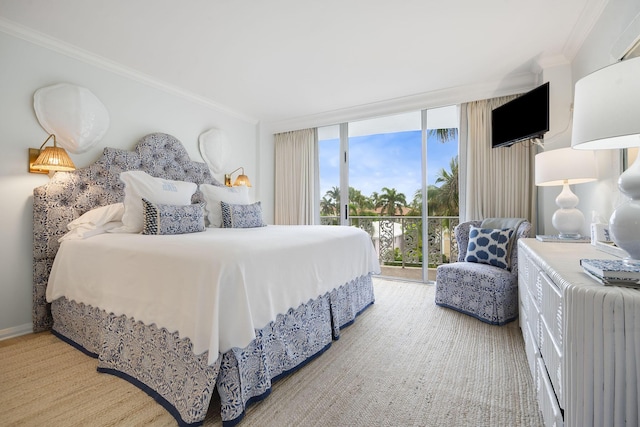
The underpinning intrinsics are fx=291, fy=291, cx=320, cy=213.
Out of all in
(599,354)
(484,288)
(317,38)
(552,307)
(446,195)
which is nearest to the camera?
(599,354)

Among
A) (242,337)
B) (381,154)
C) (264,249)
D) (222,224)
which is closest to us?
(242,337)

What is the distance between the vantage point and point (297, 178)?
4.95 meters

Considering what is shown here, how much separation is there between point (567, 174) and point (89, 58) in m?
4.21

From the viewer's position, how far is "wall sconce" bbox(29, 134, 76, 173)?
2.31 metres

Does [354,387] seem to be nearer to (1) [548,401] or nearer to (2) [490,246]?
(1) [548,401]

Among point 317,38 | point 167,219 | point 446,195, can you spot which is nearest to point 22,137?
point 167,219

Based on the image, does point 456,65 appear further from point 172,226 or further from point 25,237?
point 25,237

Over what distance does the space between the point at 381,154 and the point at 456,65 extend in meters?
3.28

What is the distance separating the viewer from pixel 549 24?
2352 millimetres

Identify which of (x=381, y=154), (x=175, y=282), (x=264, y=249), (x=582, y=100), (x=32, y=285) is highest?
(x=381, y=154)

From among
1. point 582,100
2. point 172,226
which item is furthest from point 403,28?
point 172,226

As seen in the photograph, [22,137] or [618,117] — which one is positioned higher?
[22,137]

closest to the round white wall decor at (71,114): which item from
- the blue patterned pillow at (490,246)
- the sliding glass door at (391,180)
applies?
the sliding glass door at (391,180)

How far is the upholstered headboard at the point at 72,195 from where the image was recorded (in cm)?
244
